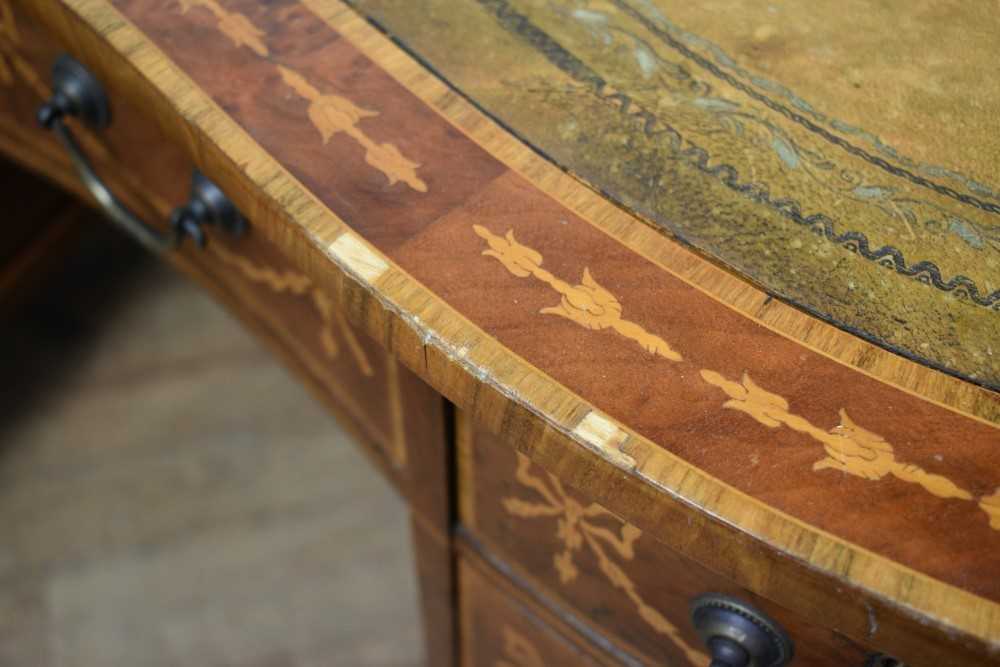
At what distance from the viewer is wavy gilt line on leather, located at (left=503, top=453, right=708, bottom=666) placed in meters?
0.56

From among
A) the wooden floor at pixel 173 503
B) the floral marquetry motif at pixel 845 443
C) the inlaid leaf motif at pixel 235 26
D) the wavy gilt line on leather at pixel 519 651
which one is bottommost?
the wooden floor at pixel 173 503

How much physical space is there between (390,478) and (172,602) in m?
0.65

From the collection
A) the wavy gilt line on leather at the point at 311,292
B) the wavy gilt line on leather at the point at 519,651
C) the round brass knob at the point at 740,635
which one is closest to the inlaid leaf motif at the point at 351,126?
the wavy gilt line on leather at the point at 311,292

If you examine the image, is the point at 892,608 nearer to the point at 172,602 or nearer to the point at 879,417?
the point at 879,417

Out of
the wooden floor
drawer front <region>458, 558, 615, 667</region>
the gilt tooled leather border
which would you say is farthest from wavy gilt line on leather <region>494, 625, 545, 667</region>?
the wooden floor

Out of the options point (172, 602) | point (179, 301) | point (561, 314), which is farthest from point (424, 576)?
point (179, 301)

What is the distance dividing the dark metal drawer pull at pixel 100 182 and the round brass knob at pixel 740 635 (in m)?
0.33

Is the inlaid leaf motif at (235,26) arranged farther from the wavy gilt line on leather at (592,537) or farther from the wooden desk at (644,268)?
the wavy gilt line on leather at (592,537)

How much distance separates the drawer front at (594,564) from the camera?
519 mm

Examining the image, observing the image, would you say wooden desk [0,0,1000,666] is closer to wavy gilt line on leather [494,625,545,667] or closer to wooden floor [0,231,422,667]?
wavy gilt line on leather [494,625,545,667]

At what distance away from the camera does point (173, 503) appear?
4.44ft

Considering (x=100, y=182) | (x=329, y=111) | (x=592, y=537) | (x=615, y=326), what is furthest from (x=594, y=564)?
(x=100, y=182)

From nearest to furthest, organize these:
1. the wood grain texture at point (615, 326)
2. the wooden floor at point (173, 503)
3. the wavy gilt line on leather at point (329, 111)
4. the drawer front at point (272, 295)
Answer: the wood grain texture at point (615, 326) → the wavy gilt line on leather at point (329, 111) → the drawer front at point (272, 295) → the wooden floor at point (173, 503)

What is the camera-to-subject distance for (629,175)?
0.54 metres
